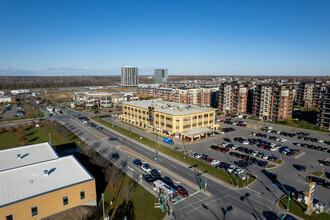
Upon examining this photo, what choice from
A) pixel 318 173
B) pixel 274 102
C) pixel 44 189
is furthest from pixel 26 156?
pixel 274 102

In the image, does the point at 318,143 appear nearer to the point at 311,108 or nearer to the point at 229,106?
the point at 229,106

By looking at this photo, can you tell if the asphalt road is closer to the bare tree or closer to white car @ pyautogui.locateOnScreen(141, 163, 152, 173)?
white car @ pyautogui.locateOnScreen(141, 163, 152, 173)

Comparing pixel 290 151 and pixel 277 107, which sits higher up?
pixel 277 107

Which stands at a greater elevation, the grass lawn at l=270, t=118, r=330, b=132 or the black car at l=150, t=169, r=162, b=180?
the grass lawn at l=270, t=118, r=330, b=132

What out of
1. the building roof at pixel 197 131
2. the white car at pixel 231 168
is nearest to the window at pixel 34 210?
the white car at pixel 231 168

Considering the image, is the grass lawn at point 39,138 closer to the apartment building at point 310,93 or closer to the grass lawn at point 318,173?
the grass lawn at point 318,173

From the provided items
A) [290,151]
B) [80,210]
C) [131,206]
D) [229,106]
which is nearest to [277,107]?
[229,106]

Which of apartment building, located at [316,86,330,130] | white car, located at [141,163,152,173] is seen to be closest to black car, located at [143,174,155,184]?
white car, located at [141,163,152,173]
